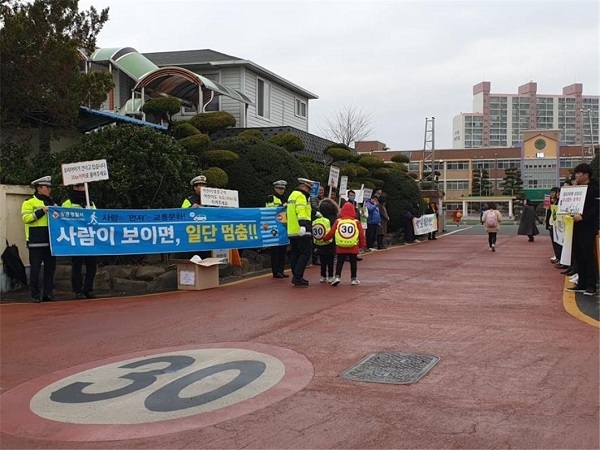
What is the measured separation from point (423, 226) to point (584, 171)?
51.1 feet

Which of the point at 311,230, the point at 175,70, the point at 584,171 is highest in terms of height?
the point at 175,70

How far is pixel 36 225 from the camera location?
1003 cm

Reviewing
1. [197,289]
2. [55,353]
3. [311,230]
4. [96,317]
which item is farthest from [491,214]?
[55,353]

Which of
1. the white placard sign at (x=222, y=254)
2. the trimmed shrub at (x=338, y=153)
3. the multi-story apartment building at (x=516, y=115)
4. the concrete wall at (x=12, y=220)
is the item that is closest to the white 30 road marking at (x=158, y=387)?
the concrete wall at (x=12, y=220)

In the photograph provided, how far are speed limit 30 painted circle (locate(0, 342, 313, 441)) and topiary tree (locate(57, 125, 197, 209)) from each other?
5764 millimetres

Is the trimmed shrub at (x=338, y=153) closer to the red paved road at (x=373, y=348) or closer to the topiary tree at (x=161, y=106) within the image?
the topiary tree at (x=161, y=106)

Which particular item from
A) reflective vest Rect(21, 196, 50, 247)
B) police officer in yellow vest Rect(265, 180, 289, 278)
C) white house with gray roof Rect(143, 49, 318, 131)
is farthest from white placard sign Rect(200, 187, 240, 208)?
white house with gray roof Rect(143, 49, 318, 131)

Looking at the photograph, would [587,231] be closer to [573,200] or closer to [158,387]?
[573,200]

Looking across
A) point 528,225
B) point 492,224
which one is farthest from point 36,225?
point 528,225

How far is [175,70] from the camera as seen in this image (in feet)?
74.6

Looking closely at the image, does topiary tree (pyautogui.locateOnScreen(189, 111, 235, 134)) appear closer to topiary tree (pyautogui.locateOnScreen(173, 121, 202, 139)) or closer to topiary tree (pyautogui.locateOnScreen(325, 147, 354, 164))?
topiary tree (pyautogui.locateOnScreen(173, 121, 202, 139))

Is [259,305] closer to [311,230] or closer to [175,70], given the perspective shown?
[311,230]

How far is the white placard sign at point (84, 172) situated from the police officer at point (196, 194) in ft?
5.89

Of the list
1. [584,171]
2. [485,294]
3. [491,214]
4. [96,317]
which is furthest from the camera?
[491,214]
